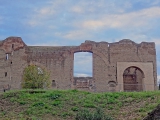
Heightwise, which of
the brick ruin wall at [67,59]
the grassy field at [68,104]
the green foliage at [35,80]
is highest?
the brick ruin wall at [67,59]

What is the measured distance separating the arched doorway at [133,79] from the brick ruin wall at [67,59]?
1.66 meters

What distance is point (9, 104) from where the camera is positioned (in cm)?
1373

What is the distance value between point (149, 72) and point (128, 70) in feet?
10.8

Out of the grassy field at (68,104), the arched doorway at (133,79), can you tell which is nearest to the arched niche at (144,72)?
the arched doorway at (133,79)

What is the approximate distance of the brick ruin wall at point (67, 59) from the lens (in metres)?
31.6

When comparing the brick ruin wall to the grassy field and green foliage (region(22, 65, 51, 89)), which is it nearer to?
green foliage (region(22, 65, 51, 89))

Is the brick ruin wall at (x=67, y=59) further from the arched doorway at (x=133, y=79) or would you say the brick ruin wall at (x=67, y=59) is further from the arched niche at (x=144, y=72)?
the arched doorway at (x=133, y=79)

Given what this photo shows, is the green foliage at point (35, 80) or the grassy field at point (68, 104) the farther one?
the green foliage at point (35, 80)

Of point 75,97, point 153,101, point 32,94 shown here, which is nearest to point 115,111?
point 153,101

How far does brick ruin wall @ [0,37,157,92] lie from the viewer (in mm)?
31594

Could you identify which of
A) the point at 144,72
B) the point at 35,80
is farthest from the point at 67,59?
the point at 35,80

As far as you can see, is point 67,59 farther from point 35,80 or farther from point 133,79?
point 35,80

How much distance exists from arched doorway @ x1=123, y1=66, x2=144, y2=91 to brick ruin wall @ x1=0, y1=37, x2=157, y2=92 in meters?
1.66

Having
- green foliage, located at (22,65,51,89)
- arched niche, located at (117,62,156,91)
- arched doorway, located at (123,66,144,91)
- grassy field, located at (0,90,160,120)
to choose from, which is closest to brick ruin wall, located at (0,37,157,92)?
arched niche, located at (117,62,156,91)
